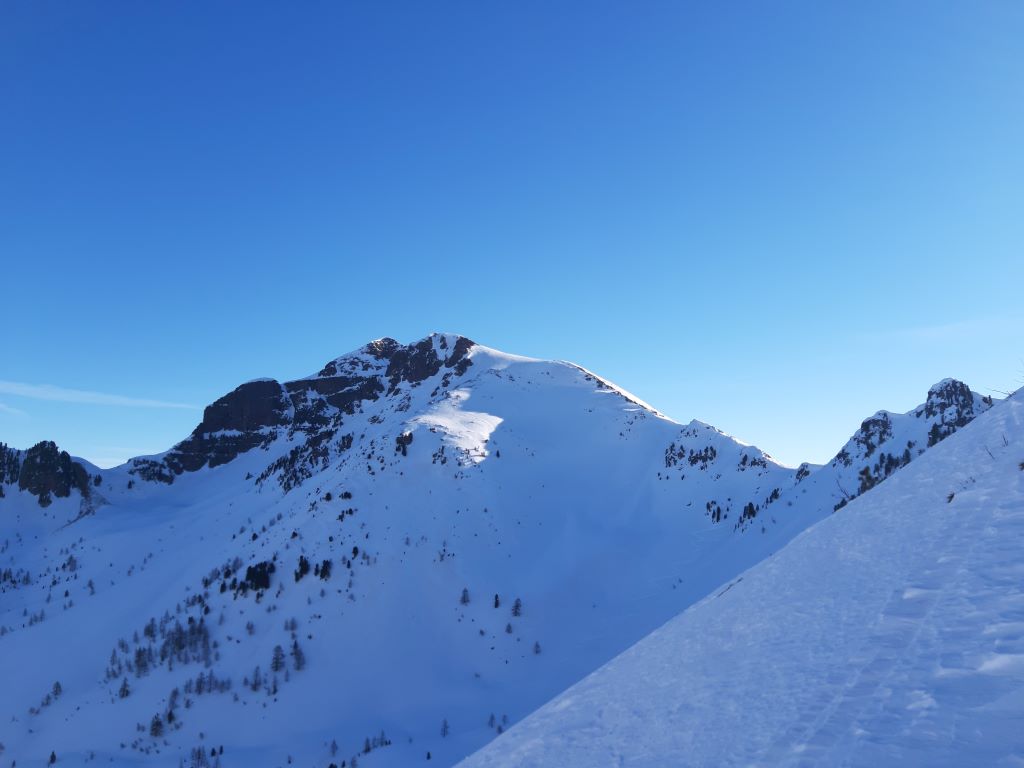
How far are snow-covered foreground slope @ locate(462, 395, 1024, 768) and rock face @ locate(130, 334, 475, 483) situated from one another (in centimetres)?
11489

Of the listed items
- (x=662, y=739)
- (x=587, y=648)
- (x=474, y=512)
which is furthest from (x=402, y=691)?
(x=662, y=739)

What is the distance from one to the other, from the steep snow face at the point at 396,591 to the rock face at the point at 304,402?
36.0 metres

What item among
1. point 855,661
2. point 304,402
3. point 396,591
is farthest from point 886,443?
point 304,402

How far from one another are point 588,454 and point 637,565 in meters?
28.1

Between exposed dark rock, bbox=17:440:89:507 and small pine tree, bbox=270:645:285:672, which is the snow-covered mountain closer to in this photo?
small pine tree, bbox=270:645:285:672

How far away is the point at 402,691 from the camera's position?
39219 mm

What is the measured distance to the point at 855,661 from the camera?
6.06 metres

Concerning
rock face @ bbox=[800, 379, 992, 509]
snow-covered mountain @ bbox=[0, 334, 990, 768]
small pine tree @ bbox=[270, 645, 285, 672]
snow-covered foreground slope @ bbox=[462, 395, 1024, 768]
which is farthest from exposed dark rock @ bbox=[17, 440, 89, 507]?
snow-covered foreground slope @ bbox=[462, 395, 1024, 768]

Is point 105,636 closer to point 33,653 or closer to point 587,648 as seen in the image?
point 33,653

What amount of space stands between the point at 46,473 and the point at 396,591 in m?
125

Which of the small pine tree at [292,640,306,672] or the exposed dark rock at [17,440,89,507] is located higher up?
the exposed dark rock at [17,440,89,507]

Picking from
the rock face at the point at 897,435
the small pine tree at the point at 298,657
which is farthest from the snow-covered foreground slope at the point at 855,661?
the small pine tree at the point at 298,657

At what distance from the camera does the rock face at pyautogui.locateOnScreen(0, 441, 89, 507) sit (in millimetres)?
123875

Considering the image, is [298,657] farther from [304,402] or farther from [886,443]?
[304,402]
